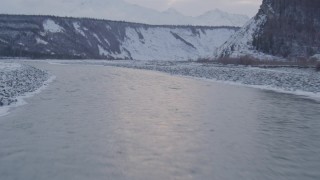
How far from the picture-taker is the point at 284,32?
96.9 metres

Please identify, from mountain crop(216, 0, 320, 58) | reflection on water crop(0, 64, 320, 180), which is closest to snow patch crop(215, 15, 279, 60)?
mountain crop(216, 0, 320, 58)

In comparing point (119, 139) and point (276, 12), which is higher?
point (276, 12)

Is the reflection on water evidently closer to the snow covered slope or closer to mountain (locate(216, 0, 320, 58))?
mountain (locate(216, 0, 320, 58))

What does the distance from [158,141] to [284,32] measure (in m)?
86.2

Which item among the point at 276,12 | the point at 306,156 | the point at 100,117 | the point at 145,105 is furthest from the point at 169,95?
the point at 276,12

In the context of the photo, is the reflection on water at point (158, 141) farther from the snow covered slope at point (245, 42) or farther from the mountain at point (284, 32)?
the snow covered slope at point (245, 42)

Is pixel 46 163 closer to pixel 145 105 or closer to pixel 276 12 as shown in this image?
pixel 145 105

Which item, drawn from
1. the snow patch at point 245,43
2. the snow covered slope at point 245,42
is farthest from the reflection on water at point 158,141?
the snow covered slope at point 245,42

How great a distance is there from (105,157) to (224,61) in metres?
82.0

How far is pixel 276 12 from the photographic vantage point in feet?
342

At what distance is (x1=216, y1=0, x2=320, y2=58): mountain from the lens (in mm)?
93125

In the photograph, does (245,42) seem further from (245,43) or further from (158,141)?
(158,141)

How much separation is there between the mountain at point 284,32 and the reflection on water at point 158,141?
6882 cm

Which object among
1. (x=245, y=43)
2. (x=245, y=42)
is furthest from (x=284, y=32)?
(x=245, y=42)
